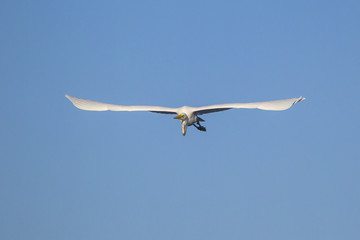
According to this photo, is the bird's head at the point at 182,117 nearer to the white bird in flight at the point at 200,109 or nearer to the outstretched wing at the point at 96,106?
the white bird in flight at the point at 200,109

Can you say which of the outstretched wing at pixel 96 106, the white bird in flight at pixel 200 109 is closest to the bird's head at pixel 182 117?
the white bird in flight at pixel 200 109

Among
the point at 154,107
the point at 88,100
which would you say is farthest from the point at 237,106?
the point at 88,100

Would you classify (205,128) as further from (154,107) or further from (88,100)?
(88,100)

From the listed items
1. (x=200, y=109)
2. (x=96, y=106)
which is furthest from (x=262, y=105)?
(x=96, y=106)

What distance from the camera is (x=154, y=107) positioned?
211 ft

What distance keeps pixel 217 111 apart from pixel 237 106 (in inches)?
80.6

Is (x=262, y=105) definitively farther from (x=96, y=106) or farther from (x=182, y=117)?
(x=96, y=106)

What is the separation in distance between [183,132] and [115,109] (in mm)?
7304

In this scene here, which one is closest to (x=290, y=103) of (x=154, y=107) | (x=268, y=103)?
(x=268, y=103)

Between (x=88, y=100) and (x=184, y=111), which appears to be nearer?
(x=184, y=111)

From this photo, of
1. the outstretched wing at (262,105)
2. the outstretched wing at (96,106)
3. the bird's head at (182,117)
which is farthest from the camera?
the outstretched wing at (96,106)

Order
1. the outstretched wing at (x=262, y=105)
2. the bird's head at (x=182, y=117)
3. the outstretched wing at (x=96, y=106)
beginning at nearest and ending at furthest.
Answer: the bird's head at (x=182, y=117) → the outstretched wing at (x=262, y=105) → the outstretched wing at (x=96, y=106)

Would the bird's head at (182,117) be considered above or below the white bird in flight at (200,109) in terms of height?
below

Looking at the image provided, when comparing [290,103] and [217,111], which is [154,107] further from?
[290,103]
